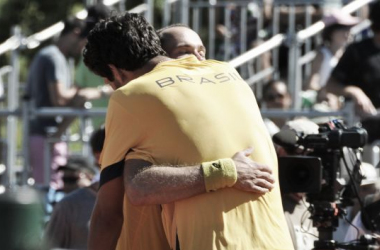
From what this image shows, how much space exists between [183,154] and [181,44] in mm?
807

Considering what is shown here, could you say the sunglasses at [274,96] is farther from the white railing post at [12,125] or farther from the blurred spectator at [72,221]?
the blurred spectator at [72,221]

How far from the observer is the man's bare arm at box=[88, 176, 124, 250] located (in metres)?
3.84

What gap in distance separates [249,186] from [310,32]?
17.9 ft

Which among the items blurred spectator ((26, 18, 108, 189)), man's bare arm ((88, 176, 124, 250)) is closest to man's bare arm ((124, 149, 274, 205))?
man's bare arm ((88, 176, 124, 250))

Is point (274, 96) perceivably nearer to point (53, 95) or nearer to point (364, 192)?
point (53, 95)

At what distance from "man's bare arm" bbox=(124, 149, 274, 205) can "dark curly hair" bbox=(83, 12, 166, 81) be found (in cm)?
40

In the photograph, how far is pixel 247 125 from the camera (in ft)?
12.4

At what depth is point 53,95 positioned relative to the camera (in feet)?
28.3

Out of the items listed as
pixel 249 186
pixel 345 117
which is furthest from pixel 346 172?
pixel 345 117

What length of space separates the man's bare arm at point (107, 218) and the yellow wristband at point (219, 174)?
36cm

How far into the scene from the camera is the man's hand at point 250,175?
369cm

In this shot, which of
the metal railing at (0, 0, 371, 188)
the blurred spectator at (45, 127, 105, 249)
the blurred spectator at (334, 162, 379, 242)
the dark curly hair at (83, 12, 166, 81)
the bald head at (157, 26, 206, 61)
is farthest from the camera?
the metal railing at (0, 0, 371, 188)

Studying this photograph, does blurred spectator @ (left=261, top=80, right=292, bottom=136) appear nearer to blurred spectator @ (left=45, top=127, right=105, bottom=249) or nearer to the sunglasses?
the sunglasses

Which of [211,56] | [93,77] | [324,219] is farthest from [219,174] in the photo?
[211,56]
